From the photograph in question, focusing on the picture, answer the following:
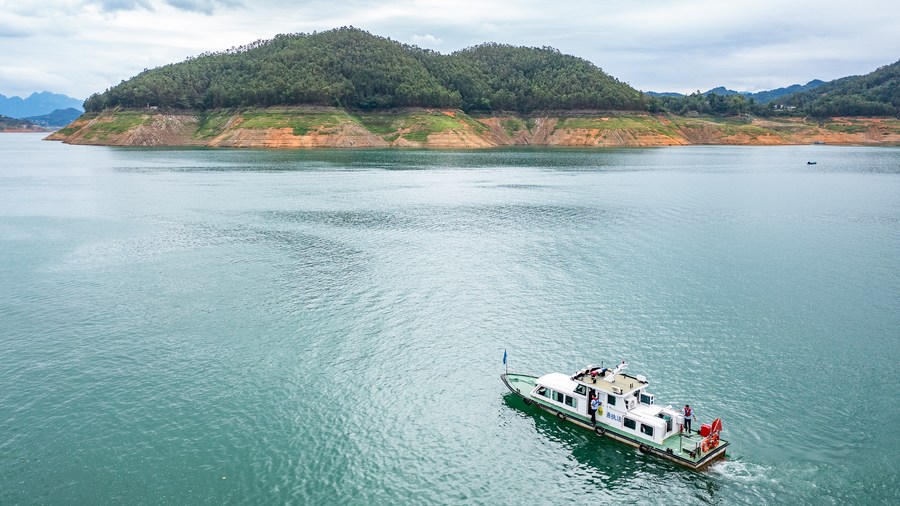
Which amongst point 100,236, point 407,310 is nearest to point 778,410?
point 407,310

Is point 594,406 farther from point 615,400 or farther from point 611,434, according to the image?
point 611,434

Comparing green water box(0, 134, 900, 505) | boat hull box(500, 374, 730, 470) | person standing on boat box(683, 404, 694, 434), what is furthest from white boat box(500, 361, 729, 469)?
green water box(0, 134, 900, 505)

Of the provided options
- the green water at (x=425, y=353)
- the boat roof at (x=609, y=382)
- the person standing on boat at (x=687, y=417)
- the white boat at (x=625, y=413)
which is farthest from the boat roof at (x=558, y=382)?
the person standing on boat at (x=687, y=417)

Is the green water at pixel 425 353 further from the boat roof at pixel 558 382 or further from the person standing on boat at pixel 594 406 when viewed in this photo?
the boat roof at pixel 558 382

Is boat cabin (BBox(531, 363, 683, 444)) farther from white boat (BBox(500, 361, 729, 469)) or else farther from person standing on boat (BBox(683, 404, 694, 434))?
person standing on boat (BBox(683, 404, 694, 434))

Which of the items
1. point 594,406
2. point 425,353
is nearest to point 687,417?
point 594,406

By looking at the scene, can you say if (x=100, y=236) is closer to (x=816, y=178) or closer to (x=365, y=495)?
(x=365, y=495)

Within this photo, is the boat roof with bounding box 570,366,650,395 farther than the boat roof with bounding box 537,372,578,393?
No

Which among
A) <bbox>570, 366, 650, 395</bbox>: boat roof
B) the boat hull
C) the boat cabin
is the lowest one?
the boat hull
